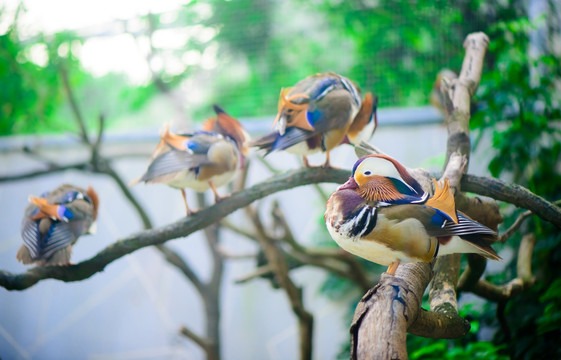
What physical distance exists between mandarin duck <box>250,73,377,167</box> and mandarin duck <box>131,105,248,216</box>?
16 centimetres

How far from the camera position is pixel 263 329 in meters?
2.94

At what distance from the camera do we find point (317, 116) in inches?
49.8

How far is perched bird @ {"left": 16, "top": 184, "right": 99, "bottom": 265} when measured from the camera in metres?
1.30

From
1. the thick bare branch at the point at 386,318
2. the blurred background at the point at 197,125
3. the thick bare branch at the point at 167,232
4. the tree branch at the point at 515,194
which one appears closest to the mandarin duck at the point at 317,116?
the thick bare branch at the point at 167,232

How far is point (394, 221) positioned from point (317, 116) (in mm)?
501

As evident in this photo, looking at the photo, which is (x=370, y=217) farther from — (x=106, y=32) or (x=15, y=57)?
(x=15, y=57)

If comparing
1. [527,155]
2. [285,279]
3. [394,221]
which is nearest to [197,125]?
[285,279]

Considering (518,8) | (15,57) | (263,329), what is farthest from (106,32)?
(518,8)

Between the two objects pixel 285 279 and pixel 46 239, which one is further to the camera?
pixel 285 279

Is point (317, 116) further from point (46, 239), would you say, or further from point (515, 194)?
point (46, 239)

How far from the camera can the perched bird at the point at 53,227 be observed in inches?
51.1

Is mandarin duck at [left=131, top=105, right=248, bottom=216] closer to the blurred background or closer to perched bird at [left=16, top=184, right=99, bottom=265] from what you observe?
perched bird at [left=16, top=184, right=99, bottom=265]

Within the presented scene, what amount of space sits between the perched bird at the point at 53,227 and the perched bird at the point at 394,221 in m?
0.82

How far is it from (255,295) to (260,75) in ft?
4.66
